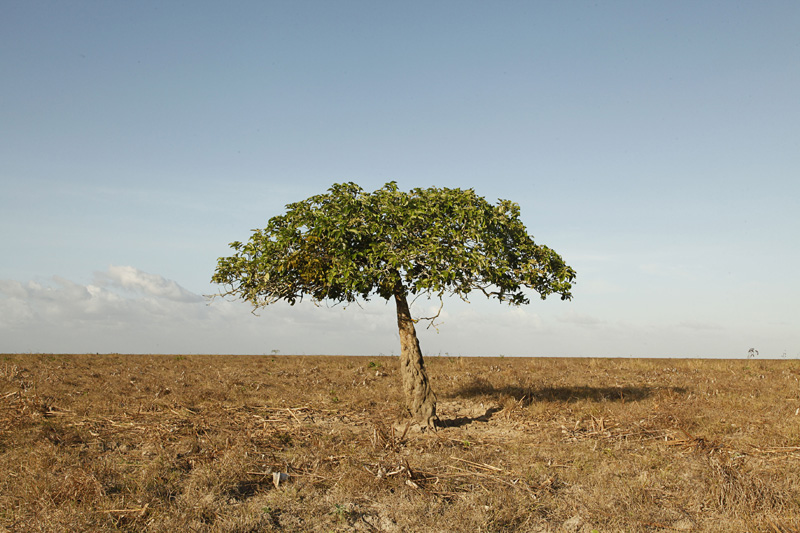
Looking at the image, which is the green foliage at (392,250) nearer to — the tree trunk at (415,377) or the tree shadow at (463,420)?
the tree trunk at (415,377)

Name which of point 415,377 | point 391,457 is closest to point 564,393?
point 415,377

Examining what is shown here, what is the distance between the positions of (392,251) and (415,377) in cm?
460

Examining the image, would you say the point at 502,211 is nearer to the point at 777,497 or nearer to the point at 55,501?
the point at 777,497

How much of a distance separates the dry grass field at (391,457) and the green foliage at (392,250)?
3885mm

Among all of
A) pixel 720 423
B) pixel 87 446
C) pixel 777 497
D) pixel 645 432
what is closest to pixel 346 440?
pixel 87 446

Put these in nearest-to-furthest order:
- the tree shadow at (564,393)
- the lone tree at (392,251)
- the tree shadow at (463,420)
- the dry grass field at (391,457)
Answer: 1. the dry grass field at (391,457)
2. the lone tree at (392,251)
3. the tree shadow at (463,420)
4. the tree shadow at (564,393)

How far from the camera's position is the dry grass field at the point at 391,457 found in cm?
922

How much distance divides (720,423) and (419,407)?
885 cm

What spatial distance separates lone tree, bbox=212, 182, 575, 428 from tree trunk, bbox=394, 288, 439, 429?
1.94 feet

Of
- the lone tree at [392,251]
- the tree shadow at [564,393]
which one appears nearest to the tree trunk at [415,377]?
the lone tree at [392,251]

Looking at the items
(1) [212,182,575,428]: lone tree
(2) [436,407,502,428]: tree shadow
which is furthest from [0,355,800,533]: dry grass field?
(1) [212,182,575,428]: lone tree

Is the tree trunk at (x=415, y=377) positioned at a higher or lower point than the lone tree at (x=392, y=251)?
lower

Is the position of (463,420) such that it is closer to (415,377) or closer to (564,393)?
(415,377)

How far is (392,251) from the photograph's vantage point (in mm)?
13086
